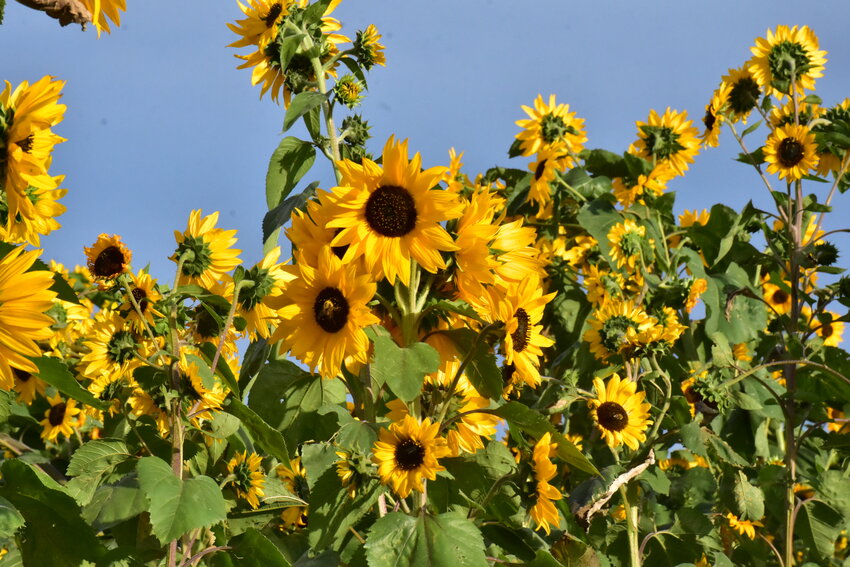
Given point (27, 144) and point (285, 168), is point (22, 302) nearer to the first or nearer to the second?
point (27, 144)

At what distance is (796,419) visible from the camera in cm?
319

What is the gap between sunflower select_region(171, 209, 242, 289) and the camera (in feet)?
6.88

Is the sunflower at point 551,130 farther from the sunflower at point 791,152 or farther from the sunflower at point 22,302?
the sunflower at point 22,302

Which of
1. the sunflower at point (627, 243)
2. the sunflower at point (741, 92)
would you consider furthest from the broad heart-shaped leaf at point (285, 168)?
the sunflower at point (741, 92)

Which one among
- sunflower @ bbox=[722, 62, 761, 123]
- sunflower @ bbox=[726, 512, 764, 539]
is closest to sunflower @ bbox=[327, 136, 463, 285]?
sunflower @ bbox=[726, 512, 764, 539]

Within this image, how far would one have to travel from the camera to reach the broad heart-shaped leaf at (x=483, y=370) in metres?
1.51

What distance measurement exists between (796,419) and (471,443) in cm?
194

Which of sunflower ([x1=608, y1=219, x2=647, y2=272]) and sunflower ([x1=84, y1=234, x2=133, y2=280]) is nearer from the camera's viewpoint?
sunflower ([x1=84, y1=234, x2=133, y2=280])

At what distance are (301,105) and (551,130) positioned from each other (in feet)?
6.32

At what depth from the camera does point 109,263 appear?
7.01ft

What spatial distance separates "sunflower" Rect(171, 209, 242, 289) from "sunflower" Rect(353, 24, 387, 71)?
0.51 metres

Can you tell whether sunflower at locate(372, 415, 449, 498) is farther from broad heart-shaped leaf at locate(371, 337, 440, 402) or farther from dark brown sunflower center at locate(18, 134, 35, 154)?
dark brown sunflower center at locate(18, 134, 35, 154)

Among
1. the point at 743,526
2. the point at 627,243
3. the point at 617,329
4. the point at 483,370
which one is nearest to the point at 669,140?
the point at 627,243

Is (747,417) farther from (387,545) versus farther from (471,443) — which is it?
(387,545)
